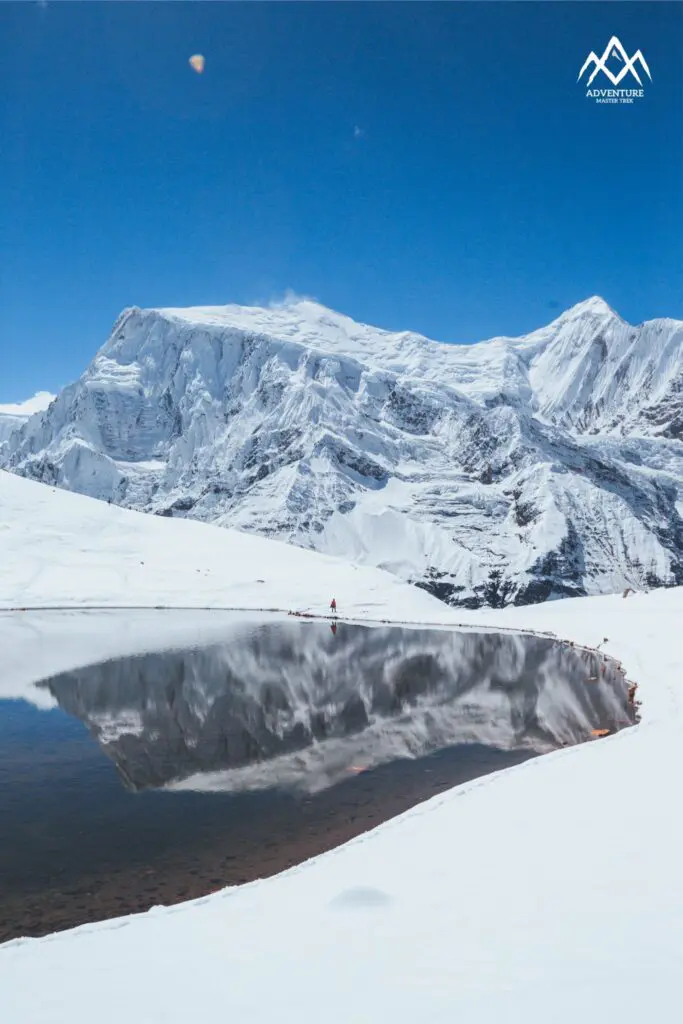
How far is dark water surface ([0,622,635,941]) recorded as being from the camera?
15.7 m

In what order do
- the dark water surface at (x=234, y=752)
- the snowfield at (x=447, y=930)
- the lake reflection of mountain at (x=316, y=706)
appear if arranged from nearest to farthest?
the snowfield at (x=447, y=930)
the dark water surface at (x=234, y=752)
the lake reflection of mountain at (x=316, y=706)

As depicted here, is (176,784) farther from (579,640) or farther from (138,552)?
(138,552)

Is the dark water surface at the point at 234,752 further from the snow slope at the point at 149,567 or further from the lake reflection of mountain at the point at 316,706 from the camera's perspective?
the snow slope at the point at 149,567

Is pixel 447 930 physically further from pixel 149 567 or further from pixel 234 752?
pixel 149 567

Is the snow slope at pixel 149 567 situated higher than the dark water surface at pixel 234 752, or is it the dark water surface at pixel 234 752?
the snow slope at pixel 149 567

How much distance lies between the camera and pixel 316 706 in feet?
104

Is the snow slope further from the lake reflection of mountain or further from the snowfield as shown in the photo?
the snowfield

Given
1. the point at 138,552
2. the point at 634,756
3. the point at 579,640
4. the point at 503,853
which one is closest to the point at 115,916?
the point at 503,853

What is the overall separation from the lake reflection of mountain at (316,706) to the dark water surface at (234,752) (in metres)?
0.12

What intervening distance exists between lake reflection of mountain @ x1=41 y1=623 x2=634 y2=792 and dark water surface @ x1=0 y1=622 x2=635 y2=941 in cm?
12

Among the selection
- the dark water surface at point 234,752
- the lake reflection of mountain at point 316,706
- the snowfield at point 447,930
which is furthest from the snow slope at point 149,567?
the snowfield at point 447,930

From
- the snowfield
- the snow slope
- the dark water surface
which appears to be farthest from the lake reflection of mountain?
the snow slope

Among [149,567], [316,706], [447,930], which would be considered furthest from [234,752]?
[149,567]

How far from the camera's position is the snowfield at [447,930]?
28.1ft
